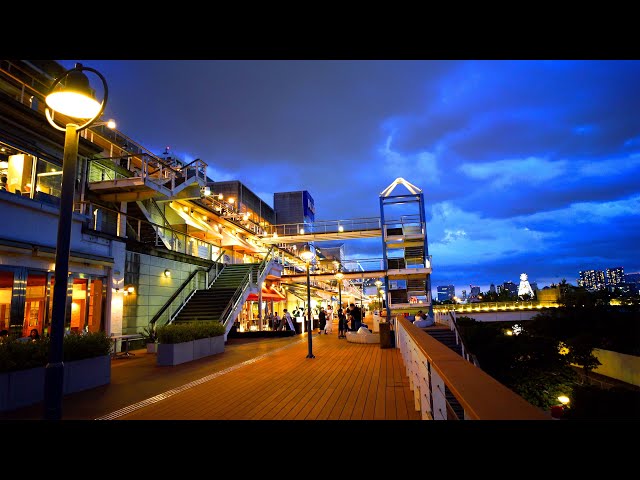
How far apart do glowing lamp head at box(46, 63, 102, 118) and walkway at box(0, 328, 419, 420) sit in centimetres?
419

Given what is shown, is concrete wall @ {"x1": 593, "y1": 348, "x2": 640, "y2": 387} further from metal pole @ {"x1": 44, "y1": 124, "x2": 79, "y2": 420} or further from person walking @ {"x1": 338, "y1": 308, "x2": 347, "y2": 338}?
metal pole @ {"x1": 44, "y1": 124, "x2": 79, "y2": 420}

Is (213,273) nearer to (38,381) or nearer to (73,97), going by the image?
(38,381)

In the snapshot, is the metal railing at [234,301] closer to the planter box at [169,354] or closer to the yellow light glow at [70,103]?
the planter box at [169,354]

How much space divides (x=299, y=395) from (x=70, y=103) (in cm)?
556

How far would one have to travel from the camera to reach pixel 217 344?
43.7ft

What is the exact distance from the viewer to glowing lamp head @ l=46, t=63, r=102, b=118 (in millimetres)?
3793

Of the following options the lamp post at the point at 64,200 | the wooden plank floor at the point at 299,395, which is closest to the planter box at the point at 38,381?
the wooden plank floor at the point at 299,395

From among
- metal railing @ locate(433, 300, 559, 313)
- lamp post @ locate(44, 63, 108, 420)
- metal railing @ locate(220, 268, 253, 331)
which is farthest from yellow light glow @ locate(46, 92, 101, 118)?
metal railing @ locate(433, 300, 559, 313)

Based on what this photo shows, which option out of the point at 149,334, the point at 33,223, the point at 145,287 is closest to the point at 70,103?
the point at 33,223
